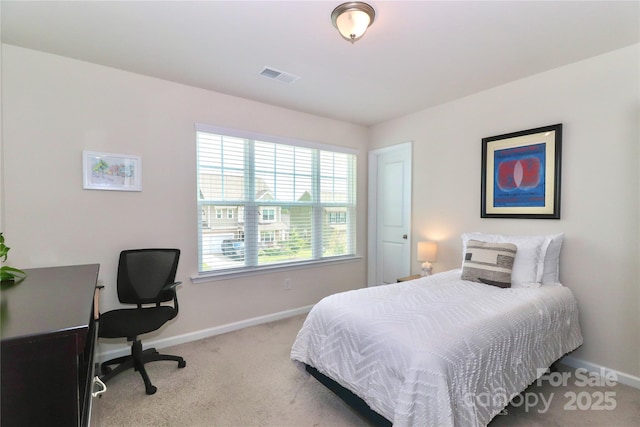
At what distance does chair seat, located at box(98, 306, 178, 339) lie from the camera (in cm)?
207

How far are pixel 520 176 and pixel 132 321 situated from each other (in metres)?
3.50

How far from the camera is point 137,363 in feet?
7.42

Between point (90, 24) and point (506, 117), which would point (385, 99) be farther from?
point (90, 24)

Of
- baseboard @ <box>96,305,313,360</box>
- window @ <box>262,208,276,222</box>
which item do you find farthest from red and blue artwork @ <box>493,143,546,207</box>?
baseboard @ <box>96,305,313,360</box>

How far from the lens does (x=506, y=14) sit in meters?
1.83

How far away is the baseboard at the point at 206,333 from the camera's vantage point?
8.58 feet

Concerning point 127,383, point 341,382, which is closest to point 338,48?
point 341,382

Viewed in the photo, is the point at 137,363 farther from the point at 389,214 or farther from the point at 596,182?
A: the point at 596,182

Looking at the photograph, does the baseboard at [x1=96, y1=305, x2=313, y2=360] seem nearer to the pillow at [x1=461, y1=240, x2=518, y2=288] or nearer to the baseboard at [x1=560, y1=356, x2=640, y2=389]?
the pillow at [x1=461, y1=240, x2=518, y2=288]

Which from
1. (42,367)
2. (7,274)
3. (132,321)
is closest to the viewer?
(42,367)

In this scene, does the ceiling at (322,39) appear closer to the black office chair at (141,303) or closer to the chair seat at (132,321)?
the black office chair at (141,303)

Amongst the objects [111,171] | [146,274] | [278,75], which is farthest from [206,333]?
[278,75]

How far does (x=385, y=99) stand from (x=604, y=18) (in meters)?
1.75

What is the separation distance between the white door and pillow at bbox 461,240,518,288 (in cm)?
115
